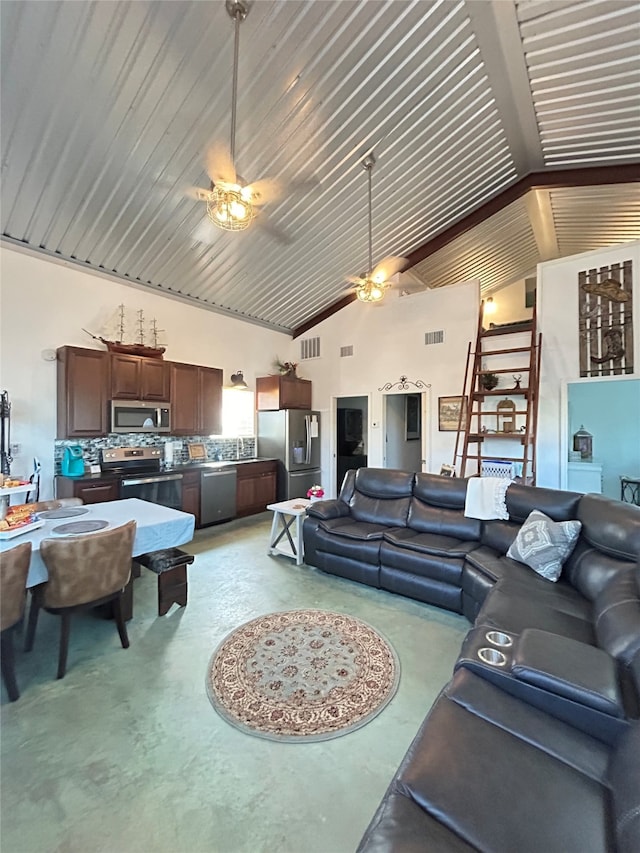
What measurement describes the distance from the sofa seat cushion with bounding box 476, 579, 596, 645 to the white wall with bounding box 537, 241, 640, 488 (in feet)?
10.4

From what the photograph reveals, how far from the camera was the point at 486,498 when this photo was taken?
3381mm

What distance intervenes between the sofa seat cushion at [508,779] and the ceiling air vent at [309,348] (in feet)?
21.9

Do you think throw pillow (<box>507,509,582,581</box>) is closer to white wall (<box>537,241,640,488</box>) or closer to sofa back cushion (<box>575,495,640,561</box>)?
sofa back cushion (<box>575,495,640,561</box>)

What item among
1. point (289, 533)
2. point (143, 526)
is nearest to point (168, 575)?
point (143, 526)

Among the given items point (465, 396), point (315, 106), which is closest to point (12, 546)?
point (315, 106)

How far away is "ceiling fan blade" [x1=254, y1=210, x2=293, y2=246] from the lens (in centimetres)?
470

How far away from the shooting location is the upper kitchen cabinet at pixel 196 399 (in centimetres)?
546

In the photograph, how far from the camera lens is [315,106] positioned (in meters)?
3.46

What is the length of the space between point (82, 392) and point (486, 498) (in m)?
4.58

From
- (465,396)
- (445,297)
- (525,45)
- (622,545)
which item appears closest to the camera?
(622,545)

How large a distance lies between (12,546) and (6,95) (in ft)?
11.1

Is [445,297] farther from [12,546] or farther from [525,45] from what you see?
[12,546]

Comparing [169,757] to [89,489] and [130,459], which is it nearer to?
[89,489]

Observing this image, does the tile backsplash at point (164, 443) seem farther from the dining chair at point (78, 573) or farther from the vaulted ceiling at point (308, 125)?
the dining chair at point (78, 573)
